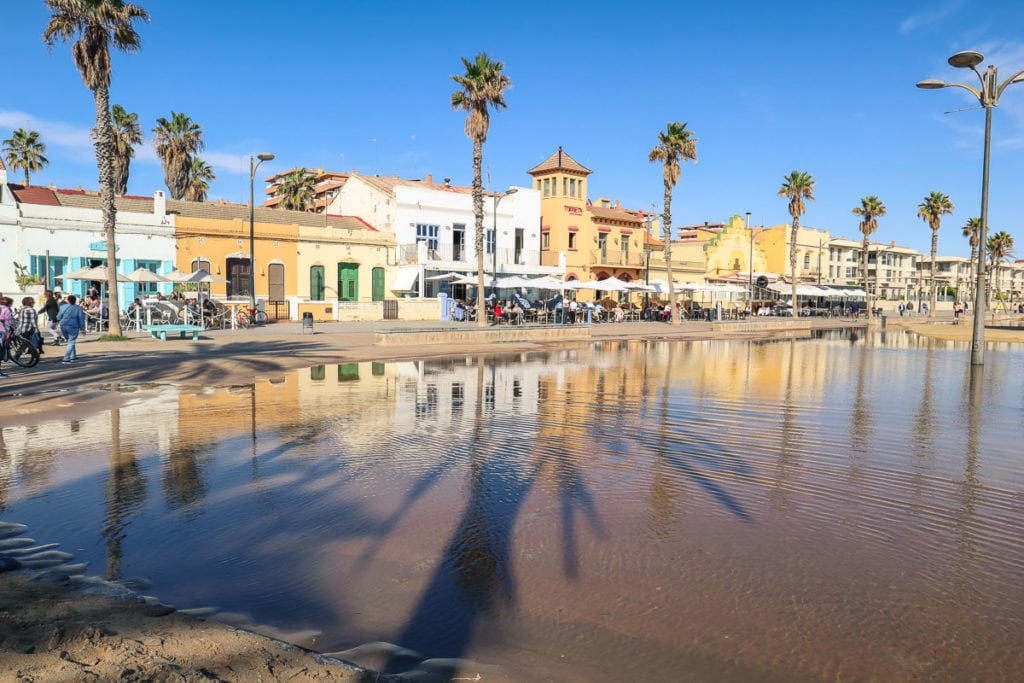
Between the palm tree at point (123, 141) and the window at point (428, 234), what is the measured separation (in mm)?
17001

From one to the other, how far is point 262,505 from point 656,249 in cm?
5930

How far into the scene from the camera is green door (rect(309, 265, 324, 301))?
3978cm

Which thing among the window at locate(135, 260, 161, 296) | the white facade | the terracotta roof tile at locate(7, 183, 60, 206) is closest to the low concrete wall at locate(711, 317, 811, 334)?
the window at locate(135, 260, 161, 296)

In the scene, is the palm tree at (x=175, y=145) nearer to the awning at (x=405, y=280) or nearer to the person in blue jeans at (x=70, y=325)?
the awning at (x=405, y=280)

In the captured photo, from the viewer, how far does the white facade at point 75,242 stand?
101ft

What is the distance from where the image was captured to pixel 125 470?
7242 mm

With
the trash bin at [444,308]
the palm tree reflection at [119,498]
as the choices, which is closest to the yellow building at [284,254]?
the trash bin at [444,308]

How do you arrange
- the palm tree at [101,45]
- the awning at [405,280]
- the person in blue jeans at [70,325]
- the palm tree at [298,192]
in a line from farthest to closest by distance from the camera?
the palm tree at [298,192] → the awning at [405,280] → the palm tree at [101,45] → the person in blue jeans at [70,325]

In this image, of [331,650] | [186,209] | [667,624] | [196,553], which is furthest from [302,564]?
[186,209]

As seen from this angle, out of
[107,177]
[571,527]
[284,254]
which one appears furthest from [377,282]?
[571,527]

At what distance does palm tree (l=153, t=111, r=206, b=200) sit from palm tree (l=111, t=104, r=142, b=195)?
127cm

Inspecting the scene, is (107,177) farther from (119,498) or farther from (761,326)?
(761,326)

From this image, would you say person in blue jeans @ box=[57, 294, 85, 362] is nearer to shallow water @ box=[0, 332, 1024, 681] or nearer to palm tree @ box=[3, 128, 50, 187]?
shallow water @ box=[0, 332, 1024, 681]

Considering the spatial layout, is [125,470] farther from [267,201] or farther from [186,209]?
[267,201]
